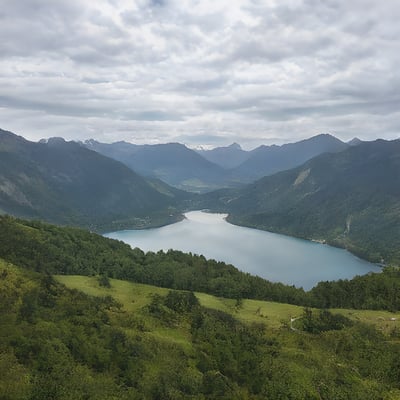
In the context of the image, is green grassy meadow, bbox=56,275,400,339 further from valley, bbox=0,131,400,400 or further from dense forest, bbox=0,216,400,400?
dense forest, bbox=0,216,400,400

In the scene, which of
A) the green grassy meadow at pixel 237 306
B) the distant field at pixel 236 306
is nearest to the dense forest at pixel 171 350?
the green grassy meadow at pixel 237 306

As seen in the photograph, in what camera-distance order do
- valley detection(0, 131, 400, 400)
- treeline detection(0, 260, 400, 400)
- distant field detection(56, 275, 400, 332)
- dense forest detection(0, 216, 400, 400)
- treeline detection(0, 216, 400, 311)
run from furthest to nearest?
treeline detection(0, 216, 400, 311), distant field detection(56, 275, 400, 332), valley detection(0, 131, 400, 400), dense forest detection(0, 216, 400, 400), treeline detection(0, 260, 400, 400)

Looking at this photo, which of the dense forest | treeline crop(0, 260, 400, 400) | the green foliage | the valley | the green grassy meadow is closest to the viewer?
treeline crop(0, 260, 400, 400)

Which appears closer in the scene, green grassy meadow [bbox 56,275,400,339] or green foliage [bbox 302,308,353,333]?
green foliage [bbox 302,308,353,333]

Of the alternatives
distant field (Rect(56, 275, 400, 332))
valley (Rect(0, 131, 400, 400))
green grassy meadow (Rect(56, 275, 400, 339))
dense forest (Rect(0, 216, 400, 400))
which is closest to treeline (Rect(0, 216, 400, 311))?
valley (Rect(0, 131, 400, 400))

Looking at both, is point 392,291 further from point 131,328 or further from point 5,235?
point 5,235

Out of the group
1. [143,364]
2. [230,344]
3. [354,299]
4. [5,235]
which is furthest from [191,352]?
[5,235]

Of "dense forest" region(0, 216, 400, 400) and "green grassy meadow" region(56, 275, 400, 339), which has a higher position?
"dense forest" region(0, 216, 400, 400)
